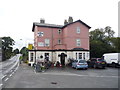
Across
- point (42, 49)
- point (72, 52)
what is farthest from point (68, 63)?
point (42, 49)

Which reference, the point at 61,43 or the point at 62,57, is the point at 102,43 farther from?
the point at 62,57

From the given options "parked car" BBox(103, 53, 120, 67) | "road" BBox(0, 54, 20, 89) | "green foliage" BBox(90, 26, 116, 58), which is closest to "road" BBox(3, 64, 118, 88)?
"road" BBox(0, 54, 20, 89)

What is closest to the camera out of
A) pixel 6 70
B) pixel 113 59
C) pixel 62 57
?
pixel 6 70

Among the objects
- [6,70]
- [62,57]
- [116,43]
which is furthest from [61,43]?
[116,43]

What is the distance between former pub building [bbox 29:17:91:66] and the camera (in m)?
31.9

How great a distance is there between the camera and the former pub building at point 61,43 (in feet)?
105

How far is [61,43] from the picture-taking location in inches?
1415

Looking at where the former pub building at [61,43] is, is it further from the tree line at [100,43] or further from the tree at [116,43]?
the tree at [116,43]

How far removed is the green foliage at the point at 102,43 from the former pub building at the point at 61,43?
304 inches

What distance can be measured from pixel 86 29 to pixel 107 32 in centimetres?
2956

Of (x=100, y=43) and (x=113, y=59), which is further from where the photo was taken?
(x=100, y=43)

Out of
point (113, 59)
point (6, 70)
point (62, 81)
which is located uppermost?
point (113, 59)

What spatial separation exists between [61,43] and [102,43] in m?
15.1

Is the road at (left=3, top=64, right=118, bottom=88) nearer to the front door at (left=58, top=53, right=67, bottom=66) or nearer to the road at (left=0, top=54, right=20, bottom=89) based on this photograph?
the road at (left=0, top=54, right=20, bottom=89)
